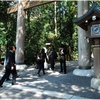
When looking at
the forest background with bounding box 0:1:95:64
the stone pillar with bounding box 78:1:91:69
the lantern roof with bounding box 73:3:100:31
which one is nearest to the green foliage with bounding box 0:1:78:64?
the forest background with bounding box 0:1:95:64

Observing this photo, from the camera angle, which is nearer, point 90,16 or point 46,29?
point 90,16

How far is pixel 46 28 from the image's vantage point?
1962cm

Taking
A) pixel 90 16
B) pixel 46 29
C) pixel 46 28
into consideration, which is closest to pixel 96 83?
pixel 90 16

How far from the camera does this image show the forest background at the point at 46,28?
54.4 feet

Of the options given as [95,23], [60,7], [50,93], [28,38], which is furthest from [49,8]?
[50,93]

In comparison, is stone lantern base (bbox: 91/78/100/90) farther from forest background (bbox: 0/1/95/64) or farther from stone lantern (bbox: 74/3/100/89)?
forest background (bbox: 0/1/95/64)

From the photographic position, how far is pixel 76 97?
5.08 meters

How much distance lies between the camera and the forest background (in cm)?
1658

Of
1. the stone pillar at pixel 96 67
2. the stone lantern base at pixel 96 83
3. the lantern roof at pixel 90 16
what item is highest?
the lantern roof at pixel 90 16

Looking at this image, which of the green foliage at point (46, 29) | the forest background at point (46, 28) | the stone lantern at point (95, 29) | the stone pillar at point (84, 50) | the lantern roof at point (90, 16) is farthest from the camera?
the green foliage at point (46, 29)

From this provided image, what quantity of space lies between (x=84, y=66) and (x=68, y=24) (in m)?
12.1

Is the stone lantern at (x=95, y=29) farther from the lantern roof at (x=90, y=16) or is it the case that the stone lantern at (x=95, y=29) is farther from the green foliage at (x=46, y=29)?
the green foliage at (x=46, y=29)

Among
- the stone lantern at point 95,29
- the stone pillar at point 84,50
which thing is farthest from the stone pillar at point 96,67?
the stone pillar at point 84,50

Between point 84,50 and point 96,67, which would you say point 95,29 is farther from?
point 84,50
